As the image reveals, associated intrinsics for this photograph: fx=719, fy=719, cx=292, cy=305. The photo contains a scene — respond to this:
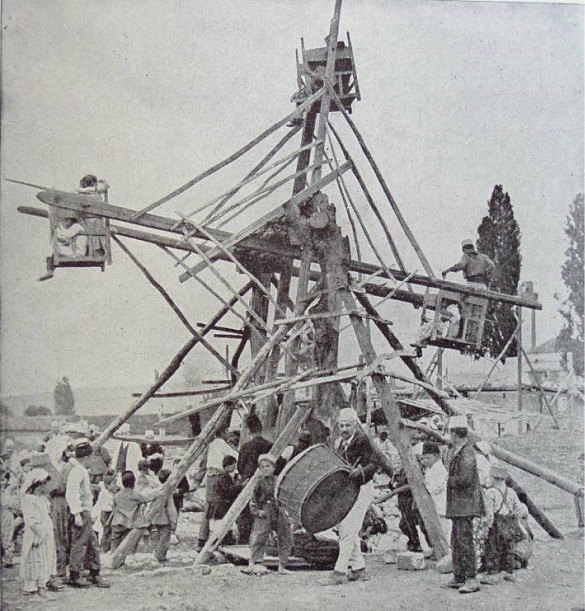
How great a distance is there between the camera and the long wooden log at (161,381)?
A: 821 cm

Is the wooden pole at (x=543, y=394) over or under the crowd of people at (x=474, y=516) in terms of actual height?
over

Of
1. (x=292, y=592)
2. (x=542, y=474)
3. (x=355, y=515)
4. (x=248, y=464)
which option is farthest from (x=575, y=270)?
(x=292, y=592)

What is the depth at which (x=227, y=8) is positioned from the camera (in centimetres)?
852

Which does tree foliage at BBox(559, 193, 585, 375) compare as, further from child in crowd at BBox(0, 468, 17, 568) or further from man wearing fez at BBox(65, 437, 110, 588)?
child in crowd at BBox(0, 468, 17, 568)

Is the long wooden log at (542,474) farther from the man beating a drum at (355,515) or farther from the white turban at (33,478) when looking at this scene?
the white turban at (33,478)

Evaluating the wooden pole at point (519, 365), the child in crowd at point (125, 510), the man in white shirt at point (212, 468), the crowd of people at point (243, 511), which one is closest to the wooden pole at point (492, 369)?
the wooden pole at point (519, 365)

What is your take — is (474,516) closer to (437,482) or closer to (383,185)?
(437,482)

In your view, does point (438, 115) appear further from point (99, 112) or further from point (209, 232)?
point (99, 112)

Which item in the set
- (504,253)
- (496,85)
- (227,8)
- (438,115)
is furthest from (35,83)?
(504,253)

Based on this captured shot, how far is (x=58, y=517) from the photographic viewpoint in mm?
7383

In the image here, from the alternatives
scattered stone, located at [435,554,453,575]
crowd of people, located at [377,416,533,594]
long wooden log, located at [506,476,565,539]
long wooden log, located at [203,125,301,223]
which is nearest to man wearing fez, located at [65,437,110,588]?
long wooden log, located at [203,125,301,223]

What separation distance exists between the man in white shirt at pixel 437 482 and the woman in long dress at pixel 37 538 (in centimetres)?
420

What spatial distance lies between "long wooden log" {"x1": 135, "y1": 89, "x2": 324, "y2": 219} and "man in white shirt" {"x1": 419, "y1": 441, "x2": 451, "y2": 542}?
4.33 meters

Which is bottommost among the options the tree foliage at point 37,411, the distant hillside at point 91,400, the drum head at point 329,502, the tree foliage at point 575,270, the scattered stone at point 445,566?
the scattered stone at point 445,566
